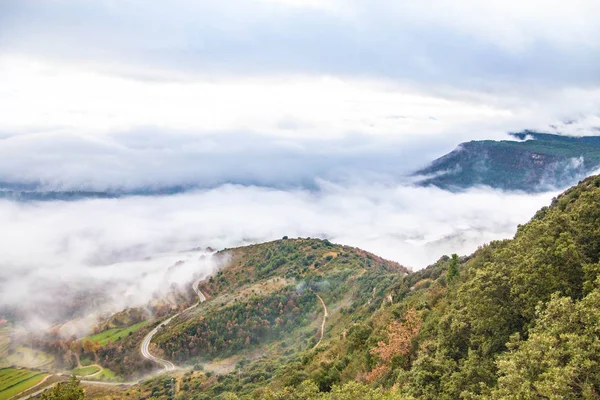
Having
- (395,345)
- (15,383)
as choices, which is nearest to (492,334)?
(395,345)

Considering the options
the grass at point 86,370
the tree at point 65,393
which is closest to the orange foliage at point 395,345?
the tree at point 65,393

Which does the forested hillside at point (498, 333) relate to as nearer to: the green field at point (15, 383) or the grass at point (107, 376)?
the grass at point (107, 376)

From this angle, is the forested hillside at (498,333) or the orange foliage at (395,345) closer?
the forested hillside at (498,333)

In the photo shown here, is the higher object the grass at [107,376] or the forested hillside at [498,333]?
the forested hillside at [498,333]

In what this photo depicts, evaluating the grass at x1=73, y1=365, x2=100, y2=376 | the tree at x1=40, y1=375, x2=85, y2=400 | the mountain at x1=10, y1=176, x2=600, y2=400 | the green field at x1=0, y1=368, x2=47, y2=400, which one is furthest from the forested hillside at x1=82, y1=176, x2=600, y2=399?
the green field at x1=0, y1=368, x2=47, y2=400

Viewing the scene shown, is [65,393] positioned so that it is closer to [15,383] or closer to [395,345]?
[395,345]

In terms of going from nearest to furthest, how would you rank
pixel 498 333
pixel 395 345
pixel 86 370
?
1. pixel 498 333
2. pixel 395 345
3. pixel 86 370

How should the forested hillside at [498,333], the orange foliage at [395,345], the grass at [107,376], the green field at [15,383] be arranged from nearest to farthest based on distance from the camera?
the forested hillside at [498,333], the orange foliage at [395,345], the grass at [107,376], the green field at [15,383]

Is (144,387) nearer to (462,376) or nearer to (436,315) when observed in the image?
(436,315)

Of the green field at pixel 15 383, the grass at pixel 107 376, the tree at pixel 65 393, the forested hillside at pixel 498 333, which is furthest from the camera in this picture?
the green field at pixel 15 383

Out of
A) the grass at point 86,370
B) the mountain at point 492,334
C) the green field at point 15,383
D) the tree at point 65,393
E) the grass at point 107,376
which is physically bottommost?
the green field at point 15,383

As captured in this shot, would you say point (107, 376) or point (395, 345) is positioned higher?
point (395, 345)

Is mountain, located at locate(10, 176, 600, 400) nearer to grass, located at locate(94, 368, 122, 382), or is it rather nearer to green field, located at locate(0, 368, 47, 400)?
grass, located at locate(94, 368, 122, 382)

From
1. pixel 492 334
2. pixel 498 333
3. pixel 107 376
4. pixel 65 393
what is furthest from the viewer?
pixel 107 376
